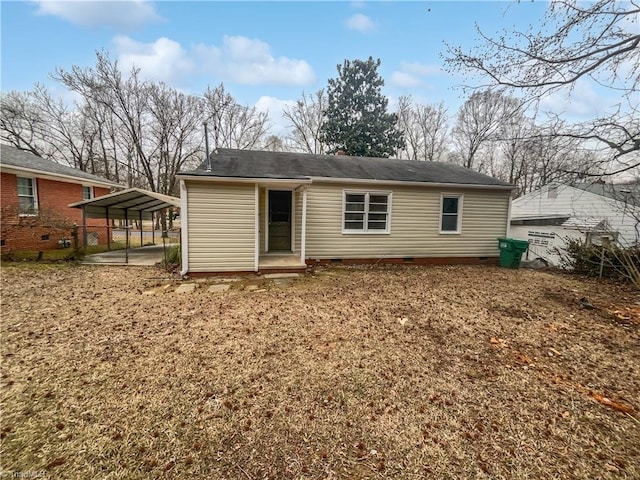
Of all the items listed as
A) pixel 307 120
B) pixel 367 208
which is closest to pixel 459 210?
pixel 367 208

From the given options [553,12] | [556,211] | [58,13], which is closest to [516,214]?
[556,211]

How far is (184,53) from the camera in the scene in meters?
14.5

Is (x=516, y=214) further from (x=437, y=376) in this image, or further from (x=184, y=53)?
(x=184, y=53)

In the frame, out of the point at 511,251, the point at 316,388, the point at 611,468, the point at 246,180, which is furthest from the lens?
the point at 511,251

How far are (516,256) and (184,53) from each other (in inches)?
690

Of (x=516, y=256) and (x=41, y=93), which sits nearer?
(x=516, y=256)

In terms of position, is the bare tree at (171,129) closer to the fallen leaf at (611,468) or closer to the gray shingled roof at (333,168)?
the gray shingled roof at (333,168)

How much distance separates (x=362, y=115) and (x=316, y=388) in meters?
21.9

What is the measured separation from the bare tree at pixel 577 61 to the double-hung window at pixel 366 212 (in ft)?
13.3

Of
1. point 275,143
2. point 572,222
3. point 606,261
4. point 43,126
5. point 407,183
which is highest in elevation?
point 275,143

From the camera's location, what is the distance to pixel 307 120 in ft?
86.8

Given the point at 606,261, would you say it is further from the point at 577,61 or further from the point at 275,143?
the point at 275,143

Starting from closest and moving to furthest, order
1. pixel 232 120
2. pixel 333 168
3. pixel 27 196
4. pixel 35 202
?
Result: pixel 333 168, pixel 27 196, pixel 35 202, pixel 232 120

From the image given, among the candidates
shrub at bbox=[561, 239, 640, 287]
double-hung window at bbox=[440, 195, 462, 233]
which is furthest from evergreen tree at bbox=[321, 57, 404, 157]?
shrub at bbox=[561, 239, 640, 287]
